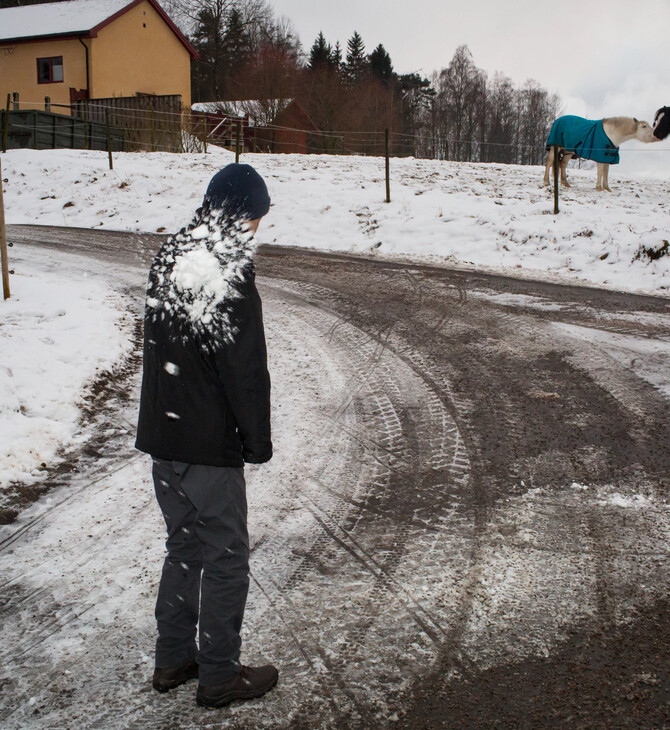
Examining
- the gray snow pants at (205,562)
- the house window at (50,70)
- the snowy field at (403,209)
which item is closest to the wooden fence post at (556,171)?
the snowy field at (403,209)

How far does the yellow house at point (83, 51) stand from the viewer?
30.7 metres

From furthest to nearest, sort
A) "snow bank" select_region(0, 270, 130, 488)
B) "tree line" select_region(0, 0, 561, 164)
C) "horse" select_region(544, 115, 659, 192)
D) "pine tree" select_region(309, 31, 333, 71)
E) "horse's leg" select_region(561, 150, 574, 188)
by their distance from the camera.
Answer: "pine tree" select_region(309, 31, 333, 71)
"tree line" select_region(0, 0, 561, 164)
"horse's leg" select_region(561, 150, 574, 188)
"horse" select_region(544, 115, 659, 192)
"snow bank" select_region(0, 270, 130, 488)

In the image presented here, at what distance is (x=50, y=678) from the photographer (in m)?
2.76

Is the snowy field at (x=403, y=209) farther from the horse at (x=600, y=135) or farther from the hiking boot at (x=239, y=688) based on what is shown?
the hiking boot at (x=239, y=688)

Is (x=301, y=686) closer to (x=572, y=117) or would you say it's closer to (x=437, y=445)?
(x=437, y=445)

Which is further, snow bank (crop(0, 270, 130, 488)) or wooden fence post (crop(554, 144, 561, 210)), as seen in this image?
wooden fence post (crop(554, 144, 561, 210))

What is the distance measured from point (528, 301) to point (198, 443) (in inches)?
304

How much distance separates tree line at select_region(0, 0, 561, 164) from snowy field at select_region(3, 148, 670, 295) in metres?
14.8

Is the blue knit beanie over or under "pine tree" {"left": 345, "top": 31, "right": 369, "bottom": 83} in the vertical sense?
under

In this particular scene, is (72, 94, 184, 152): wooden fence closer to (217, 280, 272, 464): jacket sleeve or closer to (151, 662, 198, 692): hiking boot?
(217, 280, 272, 464): jacket sleeve

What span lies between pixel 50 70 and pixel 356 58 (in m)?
42.5

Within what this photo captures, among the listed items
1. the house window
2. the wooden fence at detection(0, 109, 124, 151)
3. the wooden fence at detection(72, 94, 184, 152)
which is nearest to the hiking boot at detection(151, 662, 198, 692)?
the wooden fence at detection(0, 109, 124, 151)

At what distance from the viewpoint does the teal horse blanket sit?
55.7 feet

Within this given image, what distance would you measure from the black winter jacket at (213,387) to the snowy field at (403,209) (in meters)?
9.54
